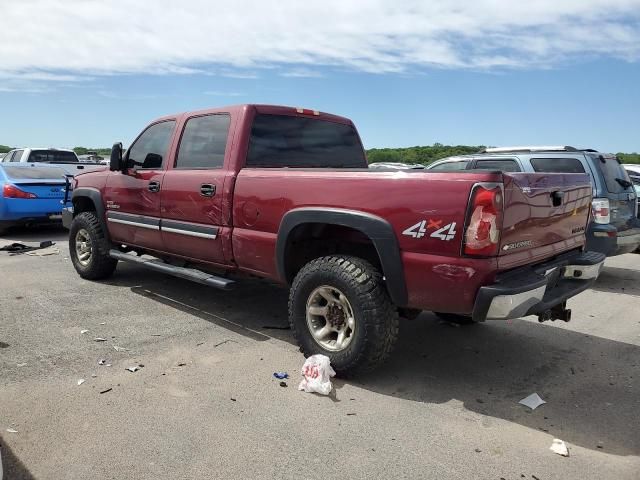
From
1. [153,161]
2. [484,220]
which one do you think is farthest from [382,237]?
[153,161]

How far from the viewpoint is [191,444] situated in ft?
9.35

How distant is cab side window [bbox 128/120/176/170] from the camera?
17.7ft

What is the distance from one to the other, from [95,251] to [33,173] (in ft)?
17.3

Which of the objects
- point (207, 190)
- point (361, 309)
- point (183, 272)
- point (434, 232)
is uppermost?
point (207, 190)

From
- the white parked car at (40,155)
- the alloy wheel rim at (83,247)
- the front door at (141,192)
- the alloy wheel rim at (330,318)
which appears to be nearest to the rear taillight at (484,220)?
the alloy wheel rim at (330,318)

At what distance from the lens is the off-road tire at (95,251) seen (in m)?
6.16

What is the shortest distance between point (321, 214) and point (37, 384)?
2237mm

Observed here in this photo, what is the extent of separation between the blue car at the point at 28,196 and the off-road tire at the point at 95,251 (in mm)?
3877

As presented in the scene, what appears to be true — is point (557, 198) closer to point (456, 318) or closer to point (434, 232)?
point (434, 232)

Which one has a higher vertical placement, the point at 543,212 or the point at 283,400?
the point at 543,212

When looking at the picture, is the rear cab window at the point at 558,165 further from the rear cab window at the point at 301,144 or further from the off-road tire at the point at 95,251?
the off-road tire at the point at 95,251

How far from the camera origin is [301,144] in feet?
16.3

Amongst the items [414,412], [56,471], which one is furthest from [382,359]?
[56,471]

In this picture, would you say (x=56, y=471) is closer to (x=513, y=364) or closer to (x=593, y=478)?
(x=593, y=478)
